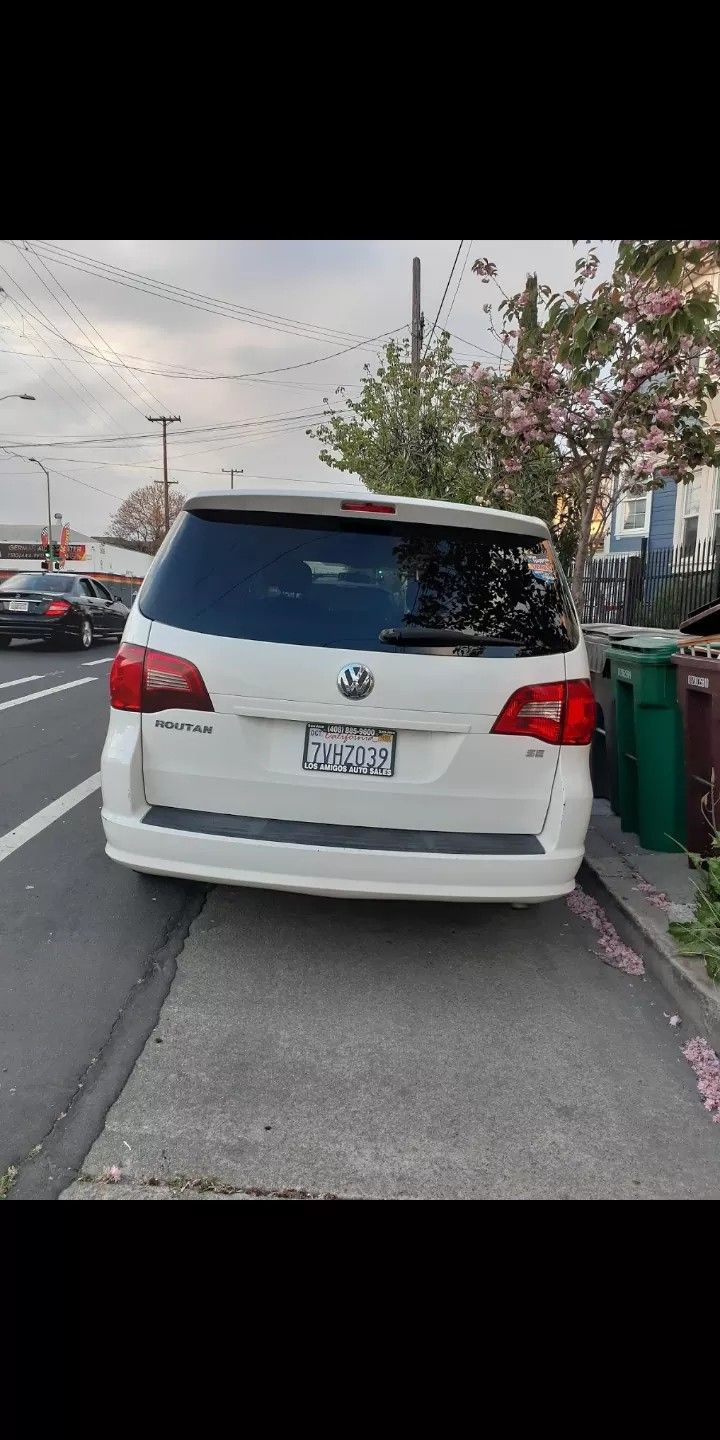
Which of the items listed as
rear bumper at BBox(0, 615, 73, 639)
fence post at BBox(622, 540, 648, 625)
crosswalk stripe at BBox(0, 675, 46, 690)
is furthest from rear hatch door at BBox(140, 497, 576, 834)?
rear bumper at BBox(0, 615, 73, 639)

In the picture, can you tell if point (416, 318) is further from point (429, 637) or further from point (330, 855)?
point (330, 855)

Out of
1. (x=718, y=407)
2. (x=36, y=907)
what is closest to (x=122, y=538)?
(x=718, y=407)

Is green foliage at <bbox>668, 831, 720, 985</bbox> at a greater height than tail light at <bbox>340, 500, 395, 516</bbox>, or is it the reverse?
tail light at <bbox>340, 500, 395, 516</bbox>

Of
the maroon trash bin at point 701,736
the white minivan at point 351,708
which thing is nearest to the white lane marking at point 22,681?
the white minivan at point 351,708

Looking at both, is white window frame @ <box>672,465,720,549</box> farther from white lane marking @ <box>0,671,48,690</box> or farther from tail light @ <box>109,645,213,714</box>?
tail light @ <box>109,645,213,714</box>

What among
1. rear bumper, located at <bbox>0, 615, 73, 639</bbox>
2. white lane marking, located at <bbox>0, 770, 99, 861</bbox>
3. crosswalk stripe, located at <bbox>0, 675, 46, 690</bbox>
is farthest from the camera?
rear bumper, located at <bbox>0, 615, 73, 639</bbox>

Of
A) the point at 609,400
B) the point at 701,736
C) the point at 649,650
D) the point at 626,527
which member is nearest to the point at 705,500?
the point at 626,527

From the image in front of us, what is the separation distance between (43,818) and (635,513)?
15876mm

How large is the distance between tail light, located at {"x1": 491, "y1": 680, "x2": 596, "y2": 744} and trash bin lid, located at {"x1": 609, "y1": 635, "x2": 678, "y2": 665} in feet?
5.01

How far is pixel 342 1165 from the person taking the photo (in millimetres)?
2527

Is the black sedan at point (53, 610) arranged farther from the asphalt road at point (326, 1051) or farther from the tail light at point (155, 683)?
the tail light at point (155, 683)

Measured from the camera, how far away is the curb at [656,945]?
10.9 feet

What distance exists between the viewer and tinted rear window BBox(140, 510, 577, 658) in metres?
3.34

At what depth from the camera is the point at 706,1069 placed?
3.07 metres
